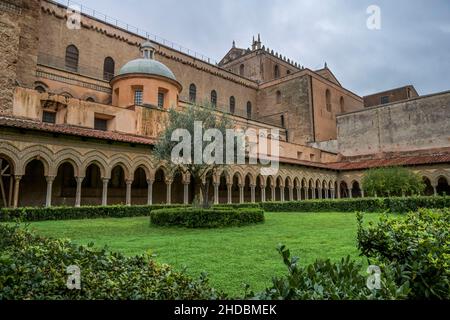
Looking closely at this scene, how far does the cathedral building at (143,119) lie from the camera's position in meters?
18.5

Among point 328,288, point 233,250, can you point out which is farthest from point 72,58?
point 328,288

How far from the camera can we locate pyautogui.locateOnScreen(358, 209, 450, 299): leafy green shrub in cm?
287

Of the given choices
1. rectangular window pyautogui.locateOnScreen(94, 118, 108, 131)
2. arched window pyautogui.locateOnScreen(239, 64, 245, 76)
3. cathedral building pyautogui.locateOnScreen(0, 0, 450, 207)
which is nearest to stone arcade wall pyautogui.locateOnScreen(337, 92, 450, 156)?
cathedral building pyautogui.locateOnScreen(0, 0, 450, 207)

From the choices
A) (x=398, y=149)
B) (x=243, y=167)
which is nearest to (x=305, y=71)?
(x=398, y=149)

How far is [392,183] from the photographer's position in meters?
22.8

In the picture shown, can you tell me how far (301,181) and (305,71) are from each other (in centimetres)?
1557

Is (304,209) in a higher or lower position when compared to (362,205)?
lower

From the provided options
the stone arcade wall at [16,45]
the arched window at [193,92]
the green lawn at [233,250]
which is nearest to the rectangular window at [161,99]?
the stone arcade wall at [16,45]

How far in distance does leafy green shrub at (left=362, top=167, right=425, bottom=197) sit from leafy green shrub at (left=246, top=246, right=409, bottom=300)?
21.6 metres

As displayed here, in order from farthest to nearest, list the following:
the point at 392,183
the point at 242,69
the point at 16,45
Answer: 1. the point at 242,69
2. the point at 392,183
3. the point at 16,45

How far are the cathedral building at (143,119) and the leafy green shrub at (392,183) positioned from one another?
586cm

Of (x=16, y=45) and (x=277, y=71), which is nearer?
(x=16, y=45)

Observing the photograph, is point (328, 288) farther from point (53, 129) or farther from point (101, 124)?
point (101, 124)

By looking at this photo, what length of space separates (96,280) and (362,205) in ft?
56.7
